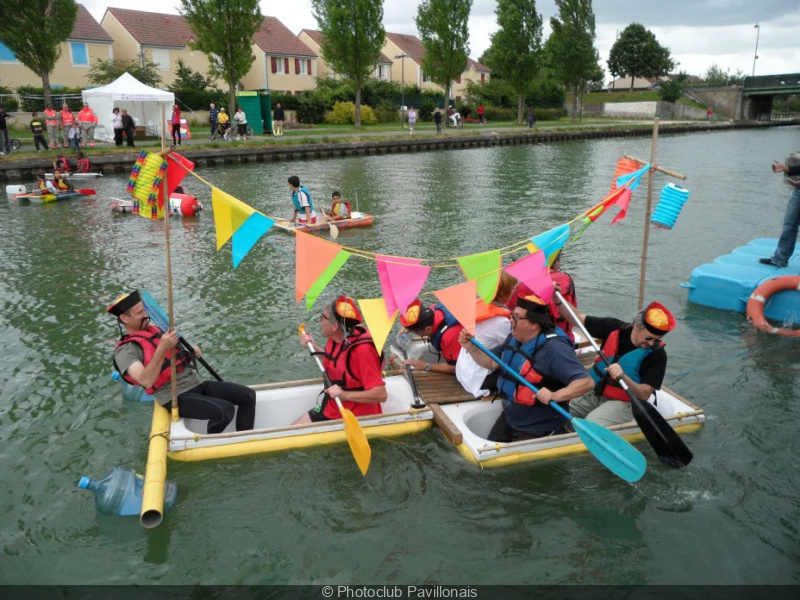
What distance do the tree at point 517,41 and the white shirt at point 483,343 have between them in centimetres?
5415

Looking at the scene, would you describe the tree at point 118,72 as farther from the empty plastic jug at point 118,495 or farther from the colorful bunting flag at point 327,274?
the empty plastic jug at point 118,495

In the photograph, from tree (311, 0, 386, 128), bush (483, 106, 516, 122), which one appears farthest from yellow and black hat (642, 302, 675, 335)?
bush (483, 106, 516, 122)

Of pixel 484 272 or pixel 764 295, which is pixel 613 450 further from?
pixel 764 295

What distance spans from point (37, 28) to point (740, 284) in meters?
32.1

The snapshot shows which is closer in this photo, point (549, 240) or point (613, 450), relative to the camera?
point (613, 450)

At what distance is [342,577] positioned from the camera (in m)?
5.21

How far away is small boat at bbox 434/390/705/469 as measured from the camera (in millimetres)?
6141

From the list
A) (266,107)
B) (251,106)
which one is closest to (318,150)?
(266,107)

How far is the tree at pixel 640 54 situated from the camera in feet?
313

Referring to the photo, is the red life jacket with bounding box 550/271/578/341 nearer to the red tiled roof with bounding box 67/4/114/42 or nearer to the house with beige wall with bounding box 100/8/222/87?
the red tiled roof with bounding box 67/4/114/42

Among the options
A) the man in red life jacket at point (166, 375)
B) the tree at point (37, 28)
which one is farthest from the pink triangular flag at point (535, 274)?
the tree at point (37, 28)

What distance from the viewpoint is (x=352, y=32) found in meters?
43.4

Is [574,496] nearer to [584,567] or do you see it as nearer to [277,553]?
[584,567]

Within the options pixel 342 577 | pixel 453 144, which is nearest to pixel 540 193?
pixel 453 144
